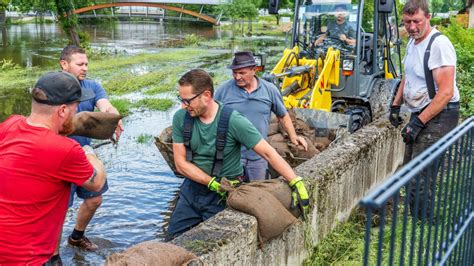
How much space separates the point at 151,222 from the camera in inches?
273

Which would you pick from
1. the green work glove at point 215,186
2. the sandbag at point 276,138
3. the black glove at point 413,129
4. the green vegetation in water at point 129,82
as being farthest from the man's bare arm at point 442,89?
the green vegetation in water at point 129,82

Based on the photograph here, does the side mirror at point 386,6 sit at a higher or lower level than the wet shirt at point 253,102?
higher

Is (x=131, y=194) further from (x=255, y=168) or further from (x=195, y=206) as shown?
(x=195, y=206)

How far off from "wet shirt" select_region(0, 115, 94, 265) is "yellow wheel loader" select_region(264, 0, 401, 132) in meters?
5.21

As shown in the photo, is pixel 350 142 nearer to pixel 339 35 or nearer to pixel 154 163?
pixel 339 35

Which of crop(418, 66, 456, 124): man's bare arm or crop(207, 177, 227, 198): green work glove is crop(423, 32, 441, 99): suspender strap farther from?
crop(207, 177, 227, 198): green work glove

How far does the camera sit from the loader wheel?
879cm

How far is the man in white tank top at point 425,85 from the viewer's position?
5.04 m

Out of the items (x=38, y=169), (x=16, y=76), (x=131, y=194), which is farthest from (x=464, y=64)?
(x=16, y=76)

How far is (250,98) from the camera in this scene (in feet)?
19.1

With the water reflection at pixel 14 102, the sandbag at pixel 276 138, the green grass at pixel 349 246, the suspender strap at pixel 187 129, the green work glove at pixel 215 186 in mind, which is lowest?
the water reflection at pixel 14 102

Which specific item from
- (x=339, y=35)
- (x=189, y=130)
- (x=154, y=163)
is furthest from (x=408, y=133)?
(x=154, y=163)

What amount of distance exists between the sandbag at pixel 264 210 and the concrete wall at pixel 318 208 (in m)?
0.05

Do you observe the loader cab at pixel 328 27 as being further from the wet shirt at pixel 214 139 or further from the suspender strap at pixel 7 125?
the suspender strap at pixel 7 125
